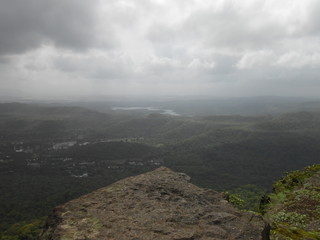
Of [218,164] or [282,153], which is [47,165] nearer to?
[218,164]

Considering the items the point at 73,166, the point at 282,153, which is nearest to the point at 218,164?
the point at 282,153

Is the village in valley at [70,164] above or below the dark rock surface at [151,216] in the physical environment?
below

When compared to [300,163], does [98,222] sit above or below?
above

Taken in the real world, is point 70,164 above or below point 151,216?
below

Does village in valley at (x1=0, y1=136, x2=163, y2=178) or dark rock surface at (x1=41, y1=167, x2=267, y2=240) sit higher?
dark rock surface at (x1=41, y1=167, x2=267, y2=240)

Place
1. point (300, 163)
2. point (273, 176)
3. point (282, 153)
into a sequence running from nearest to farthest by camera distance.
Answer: point (273, 176), point (300, 163), point (282, 153)

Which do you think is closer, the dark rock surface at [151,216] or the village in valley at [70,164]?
the dark rock surface at [151,216]

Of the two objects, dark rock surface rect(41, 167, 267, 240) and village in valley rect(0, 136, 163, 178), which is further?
village in valley rect(0, 136, 163, 178)

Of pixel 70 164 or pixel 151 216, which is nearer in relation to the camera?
pixel 151 216
